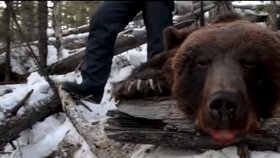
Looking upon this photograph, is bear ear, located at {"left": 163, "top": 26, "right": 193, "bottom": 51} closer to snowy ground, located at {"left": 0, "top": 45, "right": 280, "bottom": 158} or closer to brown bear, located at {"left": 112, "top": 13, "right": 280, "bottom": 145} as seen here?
brown bear, located at {"left": 112, "top": 13, "right": 280, "bottom": 145}

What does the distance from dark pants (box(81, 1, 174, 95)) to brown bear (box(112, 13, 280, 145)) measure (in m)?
1.26

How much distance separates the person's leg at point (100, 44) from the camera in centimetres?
472

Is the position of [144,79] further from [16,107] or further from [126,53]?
[126,53]

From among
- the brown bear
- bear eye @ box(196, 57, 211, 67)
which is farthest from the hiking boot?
bear eye @ box(196, 57, 211, 67)

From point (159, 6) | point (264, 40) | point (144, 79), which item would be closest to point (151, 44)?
point (159, 6)

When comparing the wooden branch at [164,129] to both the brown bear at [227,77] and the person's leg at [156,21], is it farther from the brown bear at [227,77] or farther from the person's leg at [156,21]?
the person's leg at [156,21]

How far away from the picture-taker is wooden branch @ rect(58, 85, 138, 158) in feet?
13.3

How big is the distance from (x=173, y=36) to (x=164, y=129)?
0.69m

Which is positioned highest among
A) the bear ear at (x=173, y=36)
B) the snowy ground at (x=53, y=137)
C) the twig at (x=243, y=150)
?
the bear ear at (x=173, y=36)

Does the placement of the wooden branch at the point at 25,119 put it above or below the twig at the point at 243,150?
below

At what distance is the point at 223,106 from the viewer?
2736 mm

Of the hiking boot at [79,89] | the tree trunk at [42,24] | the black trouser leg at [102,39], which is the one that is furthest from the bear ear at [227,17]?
the tree trunk at [42,24]

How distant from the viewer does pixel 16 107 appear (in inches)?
197

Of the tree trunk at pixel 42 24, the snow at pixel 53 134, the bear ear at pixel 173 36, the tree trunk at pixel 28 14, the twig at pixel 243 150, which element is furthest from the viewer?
the tree trunk at pixel 42 24
